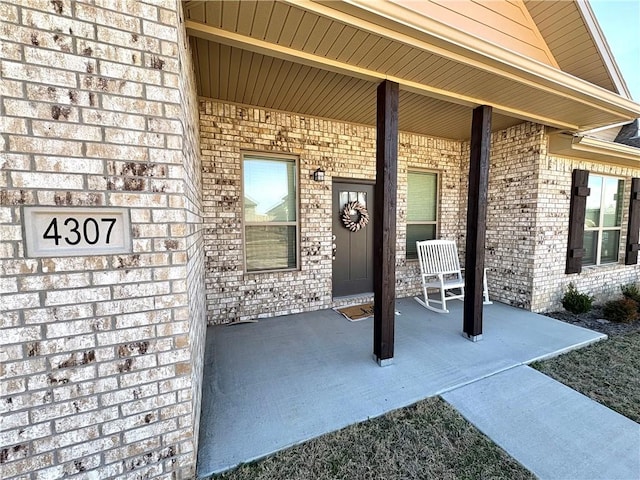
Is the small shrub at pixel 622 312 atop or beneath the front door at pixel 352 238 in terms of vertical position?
beneath

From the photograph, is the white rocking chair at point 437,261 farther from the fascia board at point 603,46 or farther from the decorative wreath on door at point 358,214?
the fascia board at point 603,46

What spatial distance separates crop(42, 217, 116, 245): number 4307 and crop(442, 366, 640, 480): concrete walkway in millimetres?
2479

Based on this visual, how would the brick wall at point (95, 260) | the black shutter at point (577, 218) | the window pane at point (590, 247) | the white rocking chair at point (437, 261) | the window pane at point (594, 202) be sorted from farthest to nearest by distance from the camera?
the window pane at point (590, 247) → the window pane at point (594, 202) → the white rocking chair at point (437, 261) → the black shutter at point (577, 218) → the brick wall at point (95, 260)

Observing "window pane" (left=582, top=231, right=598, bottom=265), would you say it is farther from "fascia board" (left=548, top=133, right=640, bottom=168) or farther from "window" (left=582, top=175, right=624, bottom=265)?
"fascia board" (left=548, top=133, right=640, bottom=168)

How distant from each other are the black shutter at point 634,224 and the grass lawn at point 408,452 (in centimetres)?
418

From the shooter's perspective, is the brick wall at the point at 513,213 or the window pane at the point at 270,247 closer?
the window pane at the point at 270,247

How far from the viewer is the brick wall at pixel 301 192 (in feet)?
11.0

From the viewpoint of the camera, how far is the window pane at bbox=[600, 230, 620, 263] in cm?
479

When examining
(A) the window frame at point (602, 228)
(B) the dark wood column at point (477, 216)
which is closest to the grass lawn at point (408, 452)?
(B) the dark wood column at point (477, 216)

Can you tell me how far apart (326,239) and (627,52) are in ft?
14.1

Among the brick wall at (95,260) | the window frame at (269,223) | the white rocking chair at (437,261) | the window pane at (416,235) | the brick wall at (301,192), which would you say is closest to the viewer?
the brick wall at (95,260)

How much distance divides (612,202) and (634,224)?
562 mm

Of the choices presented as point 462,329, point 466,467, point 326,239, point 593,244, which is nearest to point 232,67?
point 326,239

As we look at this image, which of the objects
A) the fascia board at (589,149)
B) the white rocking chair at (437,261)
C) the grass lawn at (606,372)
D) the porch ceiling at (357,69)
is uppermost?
the porch ceiling at (357,69)
